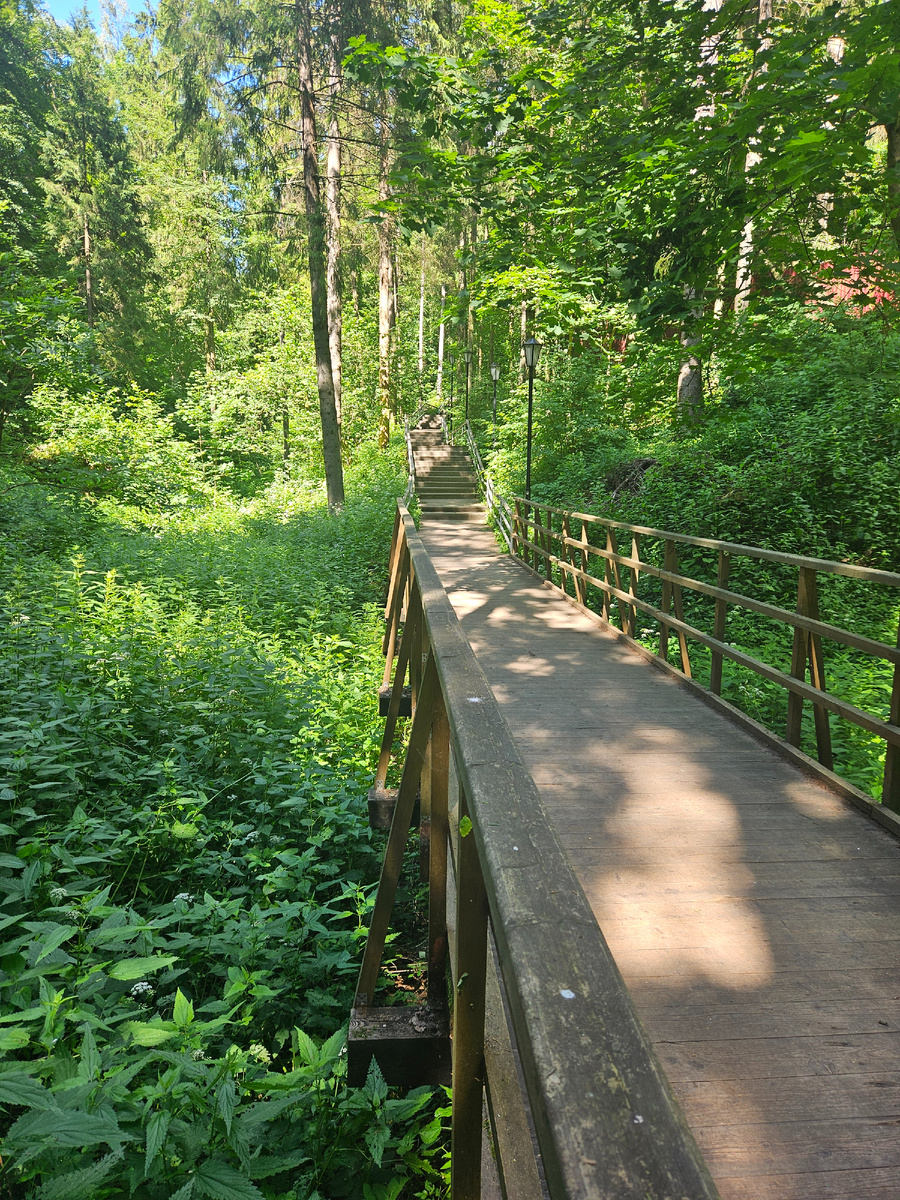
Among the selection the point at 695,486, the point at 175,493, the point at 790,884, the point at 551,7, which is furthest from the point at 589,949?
the point at 175,493

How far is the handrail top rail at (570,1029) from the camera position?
59cm

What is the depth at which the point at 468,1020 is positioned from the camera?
5.16 feet

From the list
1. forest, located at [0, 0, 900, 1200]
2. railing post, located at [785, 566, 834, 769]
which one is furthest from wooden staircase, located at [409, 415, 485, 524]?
railing post, located at [785, 566, 834, 769]

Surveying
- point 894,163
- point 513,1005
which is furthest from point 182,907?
point 894,163

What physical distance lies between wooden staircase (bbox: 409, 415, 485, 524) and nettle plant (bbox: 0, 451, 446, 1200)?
1156 cm

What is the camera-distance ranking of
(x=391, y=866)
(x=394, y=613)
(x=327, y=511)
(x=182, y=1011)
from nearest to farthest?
(x=182, y=1011) < (x=391, y=866) < (x=394, y=613) < (x=327, y=511)

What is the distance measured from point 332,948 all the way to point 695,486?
996cm

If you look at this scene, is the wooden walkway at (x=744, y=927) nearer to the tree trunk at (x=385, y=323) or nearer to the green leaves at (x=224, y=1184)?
the green leaves at (x=224, y=1184)

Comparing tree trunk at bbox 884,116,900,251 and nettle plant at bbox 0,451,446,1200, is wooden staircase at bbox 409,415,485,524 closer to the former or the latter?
nettle plant at bbox 0,451,446,1200

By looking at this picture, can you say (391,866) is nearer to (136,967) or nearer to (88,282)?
(136,967)

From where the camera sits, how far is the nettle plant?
6.29 ft

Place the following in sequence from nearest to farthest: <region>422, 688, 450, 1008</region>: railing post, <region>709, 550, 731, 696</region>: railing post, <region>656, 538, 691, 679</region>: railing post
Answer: <region>422, 688, 450, 1008</region>: railing post
<region>709, 550, 731, 696</region>: railing post
<region>656, 538, 691, 679</region>: railing post

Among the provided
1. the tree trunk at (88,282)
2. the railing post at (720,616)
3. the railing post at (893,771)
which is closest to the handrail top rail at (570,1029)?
the railing post at (893,771)

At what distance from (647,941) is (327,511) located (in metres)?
16.7
